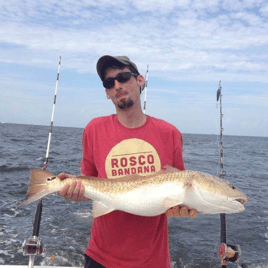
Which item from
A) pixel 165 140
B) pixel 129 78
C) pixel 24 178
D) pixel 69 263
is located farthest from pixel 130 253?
pixel 24 178

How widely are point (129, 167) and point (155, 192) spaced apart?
417mm

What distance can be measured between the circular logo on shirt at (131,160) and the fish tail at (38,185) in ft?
2.33

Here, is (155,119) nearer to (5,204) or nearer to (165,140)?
(165,140)

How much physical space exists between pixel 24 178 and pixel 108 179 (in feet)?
47.9

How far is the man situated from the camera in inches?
121

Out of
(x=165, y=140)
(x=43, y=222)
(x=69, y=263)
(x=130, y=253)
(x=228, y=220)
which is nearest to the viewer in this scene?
(x=130, y=253)

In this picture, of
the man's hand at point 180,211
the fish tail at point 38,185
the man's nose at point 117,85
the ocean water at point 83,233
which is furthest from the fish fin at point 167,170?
the ocean water at point 83,233

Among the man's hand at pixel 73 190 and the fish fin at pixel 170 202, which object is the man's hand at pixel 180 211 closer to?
the fish fin at pixel 170 202

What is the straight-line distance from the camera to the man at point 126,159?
307 cm

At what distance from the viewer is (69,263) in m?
7.18

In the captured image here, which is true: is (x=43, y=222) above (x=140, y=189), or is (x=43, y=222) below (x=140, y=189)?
below

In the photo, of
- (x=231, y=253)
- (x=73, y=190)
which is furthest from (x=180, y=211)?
(x=231, y=253)

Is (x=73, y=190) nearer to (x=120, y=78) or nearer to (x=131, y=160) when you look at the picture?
(x=131, y=160)

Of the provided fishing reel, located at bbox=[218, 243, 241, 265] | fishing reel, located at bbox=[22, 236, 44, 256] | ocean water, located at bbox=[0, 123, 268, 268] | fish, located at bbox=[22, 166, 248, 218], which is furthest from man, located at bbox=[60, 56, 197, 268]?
ocean water, located at bbox=[0, 123, 268, 268]
